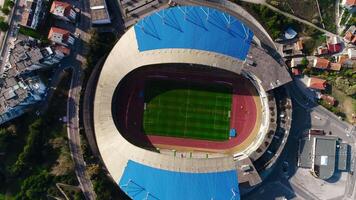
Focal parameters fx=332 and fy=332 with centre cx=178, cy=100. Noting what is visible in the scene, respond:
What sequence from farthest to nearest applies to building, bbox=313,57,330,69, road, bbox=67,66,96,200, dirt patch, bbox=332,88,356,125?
dirt patch, bbox=332,88,356,125, building, bbox=313,57,330,69, road, bbox=67,66,96,200

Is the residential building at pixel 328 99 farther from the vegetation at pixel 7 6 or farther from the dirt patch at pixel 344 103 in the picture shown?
the vegetation at pixel 7 6

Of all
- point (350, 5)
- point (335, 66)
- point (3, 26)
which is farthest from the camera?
point (335, 66)

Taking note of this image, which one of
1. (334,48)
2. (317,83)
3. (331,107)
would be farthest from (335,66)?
(331,107)

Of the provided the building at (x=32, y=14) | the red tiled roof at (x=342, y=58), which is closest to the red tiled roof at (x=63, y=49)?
the building at (x=32, y=14)

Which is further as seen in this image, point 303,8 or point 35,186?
point 303,8

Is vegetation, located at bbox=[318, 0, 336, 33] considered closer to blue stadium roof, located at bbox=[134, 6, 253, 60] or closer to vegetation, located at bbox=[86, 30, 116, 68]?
blue stadium roof, located at bbox=[134, 6, 253, 60]

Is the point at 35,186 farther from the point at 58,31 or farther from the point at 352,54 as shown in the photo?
the point at 352,54

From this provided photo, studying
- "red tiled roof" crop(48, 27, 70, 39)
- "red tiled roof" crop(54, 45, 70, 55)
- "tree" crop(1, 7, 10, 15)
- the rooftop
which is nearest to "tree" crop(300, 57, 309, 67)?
the rooftop
